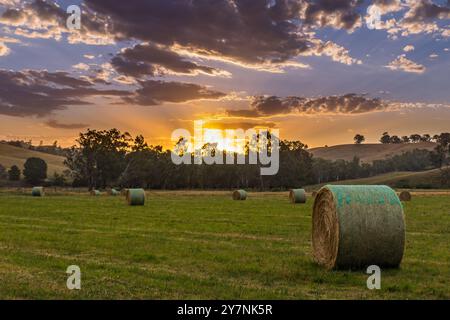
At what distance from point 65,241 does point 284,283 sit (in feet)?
35.0

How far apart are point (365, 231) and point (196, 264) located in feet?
15.7

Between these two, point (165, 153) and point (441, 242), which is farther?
point (165, 153)

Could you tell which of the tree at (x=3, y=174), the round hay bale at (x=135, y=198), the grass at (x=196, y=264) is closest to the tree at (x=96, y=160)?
the tree at (x=3, y=174)

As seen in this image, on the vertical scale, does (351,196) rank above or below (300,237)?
above

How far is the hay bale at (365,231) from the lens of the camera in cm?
1398

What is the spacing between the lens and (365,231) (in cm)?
1405

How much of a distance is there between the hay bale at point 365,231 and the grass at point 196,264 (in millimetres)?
448

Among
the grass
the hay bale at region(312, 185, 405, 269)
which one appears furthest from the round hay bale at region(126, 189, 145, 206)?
the hay bale at region(312, 185, 405, 269)

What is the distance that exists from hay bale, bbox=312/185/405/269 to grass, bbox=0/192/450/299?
0.45 meters
